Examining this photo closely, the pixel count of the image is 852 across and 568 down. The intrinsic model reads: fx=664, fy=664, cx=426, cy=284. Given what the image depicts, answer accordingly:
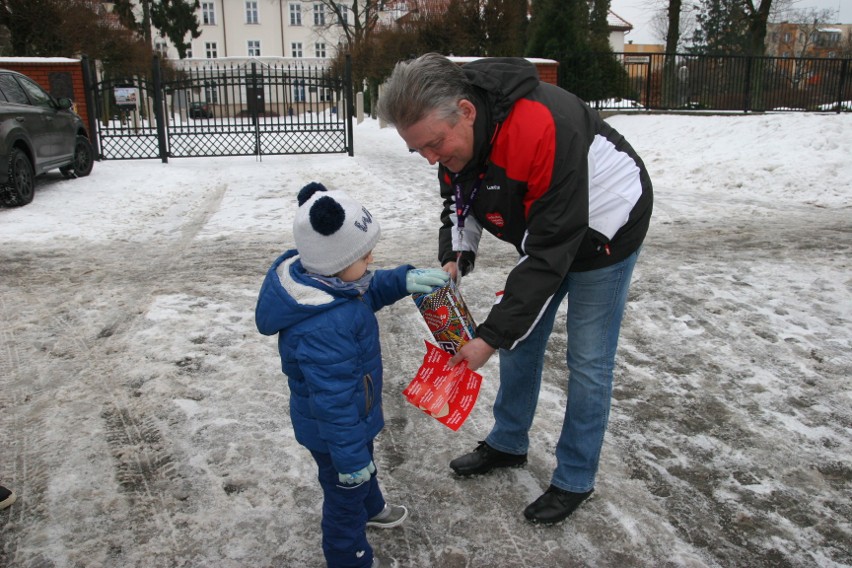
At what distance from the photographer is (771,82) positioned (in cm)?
1631

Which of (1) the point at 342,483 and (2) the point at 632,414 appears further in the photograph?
(2) the point at 632,414

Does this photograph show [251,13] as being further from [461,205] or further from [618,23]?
[461,205]

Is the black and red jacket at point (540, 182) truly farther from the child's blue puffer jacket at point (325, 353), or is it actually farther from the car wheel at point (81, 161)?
the car wheel at point (81, 161)

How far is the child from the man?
0.35 m

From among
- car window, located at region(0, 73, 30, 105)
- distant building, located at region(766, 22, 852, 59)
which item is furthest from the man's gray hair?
distant building, located at region(766, 22, 852, 59)

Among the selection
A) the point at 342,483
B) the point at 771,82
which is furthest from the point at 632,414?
the point at 771,82

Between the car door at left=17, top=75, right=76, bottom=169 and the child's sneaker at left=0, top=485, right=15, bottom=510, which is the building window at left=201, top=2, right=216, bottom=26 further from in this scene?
the child's sneaker at left=0, top=485, right=15, bottom=510


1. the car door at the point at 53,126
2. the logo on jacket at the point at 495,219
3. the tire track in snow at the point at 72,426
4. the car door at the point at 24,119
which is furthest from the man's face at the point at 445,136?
the car door at the point at 53,126

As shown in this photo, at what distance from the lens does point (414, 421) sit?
327 cm

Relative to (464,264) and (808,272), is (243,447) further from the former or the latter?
(808,272)

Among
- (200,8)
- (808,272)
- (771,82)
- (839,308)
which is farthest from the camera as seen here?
(200,8)

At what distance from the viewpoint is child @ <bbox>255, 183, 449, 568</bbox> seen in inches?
75.0

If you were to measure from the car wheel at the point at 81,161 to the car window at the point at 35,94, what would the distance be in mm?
873

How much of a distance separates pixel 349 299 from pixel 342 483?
59 centimetres
